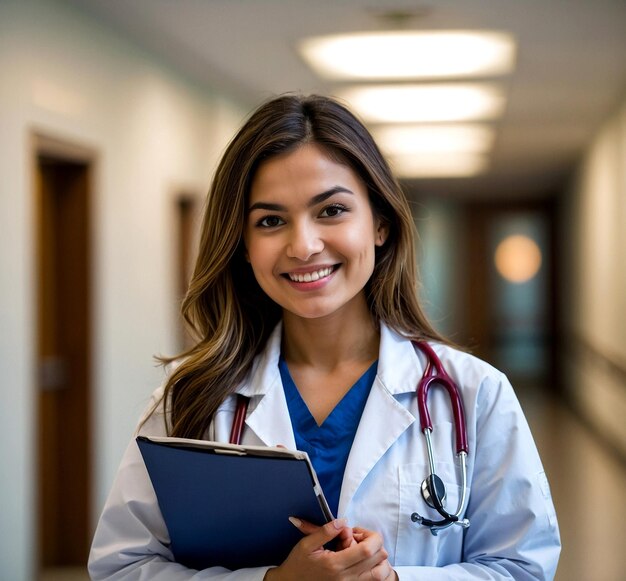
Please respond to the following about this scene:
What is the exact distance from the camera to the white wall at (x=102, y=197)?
3338 mm

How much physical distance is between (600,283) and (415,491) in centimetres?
672

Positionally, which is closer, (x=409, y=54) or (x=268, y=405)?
(x=268, y=405)

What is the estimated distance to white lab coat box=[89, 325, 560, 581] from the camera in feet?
4.29

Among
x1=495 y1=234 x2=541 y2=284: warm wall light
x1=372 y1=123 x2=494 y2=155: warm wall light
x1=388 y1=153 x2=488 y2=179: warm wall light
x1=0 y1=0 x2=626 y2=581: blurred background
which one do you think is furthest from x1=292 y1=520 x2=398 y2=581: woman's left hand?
x1=495 y1=234 x2=541 y2=284: warm wall light

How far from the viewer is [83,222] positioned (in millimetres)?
4109

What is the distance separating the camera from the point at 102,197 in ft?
14.0

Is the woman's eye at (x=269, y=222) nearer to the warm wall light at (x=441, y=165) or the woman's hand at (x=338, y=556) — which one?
the woman's hand at (x=338, y=556)

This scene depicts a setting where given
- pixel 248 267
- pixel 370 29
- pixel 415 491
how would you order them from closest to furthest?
pixel 415 491 → pixel 248 267 → pixel 370 29

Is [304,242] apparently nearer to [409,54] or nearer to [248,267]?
[248,267]

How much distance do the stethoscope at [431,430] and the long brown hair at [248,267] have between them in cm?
5

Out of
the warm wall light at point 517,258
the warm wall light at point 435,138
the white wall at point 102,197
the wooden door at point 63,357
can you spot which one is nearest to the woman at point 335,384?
the white wall at point 102,197

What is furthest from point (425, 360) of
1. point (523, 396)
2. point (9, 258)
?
point (523, 396)

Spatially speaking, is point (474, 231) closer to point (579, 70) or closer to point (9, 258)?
point (579, 70)

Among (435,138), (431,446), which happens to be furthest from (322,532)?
(435,138)
